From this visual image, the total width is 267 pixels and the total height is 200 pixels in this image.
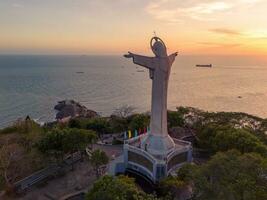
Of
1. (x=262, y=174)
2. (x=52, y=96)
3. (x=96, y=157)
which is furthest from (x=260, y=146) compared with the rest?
(x=52, y=96)

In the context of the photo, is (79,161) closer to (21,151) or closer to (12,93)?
(21,151)

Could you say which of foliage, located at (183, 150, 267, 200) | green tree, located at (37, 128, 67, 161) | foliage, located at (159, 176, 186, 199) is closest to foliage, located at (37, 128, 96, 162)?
green tree, located at (37, 128, 67, 161)

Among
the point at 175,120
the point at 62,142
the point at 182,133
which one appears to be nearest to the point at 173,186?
the point at 62,142

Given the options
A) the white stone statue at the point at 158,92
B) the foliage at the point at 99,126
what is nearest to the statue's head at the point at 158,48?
the white stone statue at the point at 158,92

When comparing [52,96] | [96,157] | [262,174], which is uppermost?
[262,174]

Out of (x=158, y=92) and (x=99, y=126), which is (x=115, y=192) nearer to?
(x=158, y=92)

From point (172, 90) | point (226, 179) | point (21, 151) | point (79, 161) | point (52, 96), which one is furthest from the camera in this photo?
point (172, 90)
